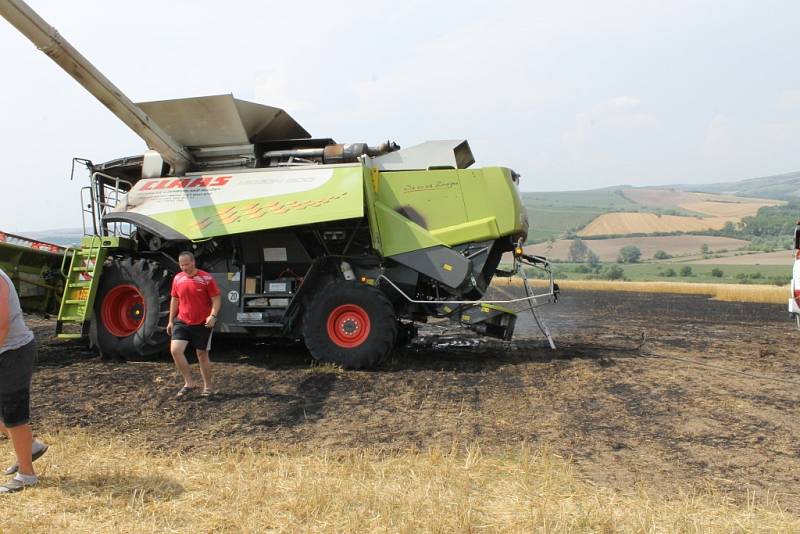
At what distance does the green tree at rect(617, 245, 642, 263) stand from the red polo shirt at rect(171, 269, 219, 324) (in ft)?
209

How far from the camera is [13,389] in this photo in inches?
168

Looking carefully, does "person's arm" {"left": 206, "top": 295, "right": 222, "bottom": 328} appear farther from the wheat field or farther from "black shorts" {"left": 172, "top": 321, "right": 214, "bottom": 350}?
the wheat field

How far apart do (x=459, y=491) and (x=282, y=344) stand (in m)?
6.60

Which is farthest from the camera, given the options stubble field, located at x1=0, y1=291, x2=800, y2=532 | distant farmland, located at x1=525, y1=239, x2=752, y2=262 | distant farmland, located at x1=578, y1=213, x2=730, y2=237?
distant farmland, located at x1=578, y1=213, x2=730, y2=237

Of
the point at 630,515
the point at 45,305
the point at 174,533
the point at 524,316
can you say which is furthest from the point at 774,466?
the point at 524,316

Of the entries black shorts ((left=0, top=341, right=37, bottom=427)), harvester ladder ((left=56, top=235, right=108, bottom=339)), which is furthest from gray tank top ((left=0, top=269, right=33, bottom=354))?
harvester ladder ((left=56, top=235, right=108, bottom=339))

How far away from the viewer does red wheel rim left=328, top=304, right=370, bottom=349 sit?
8.30 meters

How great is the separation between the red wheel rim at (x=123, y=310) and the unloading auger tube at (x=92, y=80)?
1.80 m

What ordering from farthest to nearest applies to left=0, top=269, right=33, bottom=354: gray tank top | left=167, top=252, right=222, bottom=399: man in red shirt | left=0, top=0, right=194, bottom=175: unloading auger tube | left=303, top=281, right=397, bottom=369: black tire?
left=303, top=281, right=397, bottom=369: black tire, left=0, top=0, right=194, bottom=175: unloading auger tube, left=167, top=252, right=222, bottom=399: man in red shirt, left=0, top=269, right=33, bottom=354: gray tank top

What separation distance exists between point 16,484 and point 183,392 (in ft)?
8.43

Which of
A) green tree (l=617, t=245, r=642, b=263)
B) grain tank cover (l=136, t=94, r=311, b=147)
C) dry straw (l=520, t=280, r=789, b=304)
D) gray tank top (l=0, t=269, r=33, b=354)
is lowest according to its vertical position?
green tree (l=617, t=245, r=642, b=263)

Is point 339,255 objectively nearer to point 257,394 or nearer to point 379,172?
point 379,172

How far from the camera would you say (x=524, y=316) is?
16953 mm

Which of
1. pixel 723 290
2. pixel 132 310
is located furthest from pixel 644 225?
pixel 132 310
